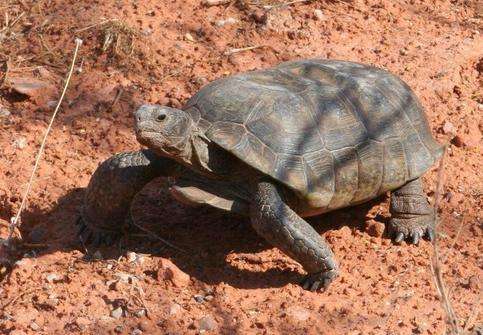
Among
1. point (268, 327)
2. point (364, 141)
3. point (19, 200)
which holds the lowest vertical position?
point (19, 200)

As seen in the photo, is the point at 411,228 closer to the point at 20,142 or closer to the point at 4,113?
the point at 20,142

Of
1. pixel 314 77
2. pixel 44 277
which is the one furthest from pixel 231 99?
pixel 44 277

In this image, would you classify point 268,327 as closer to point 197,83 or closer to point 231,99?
point 231,99

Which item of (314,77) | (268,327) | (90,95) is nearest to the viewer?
(268,327)

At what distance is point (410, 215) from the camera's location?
Answer: 5574 millimetres

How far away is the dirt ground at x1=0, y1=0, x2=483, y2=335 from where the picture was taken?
15.6ft

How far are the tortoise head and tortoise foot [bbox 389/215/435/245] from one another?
1.55m

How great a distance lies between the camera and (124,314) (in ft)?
15.4

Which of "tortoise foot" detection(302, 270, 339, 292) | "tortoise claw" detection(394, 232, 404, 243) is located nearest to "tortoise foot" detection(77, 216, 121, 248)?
"tortoise foot" detection(302, 270, 339, 292)

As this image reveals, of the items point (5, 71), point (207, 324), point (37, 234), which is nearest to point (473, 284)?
point (207, 324)

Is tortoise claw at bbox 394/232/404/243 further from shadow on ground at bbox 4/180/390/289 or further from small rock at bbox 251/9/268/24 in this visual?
small rock at bbox 251/9/268/24

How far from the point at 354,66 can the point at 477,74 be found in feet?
6.23

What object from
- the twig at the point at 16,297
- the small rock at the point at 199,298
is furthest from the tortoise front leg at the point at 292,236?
the twig at the point at 16,297

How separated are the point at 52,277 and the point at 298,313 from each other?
1.47m
